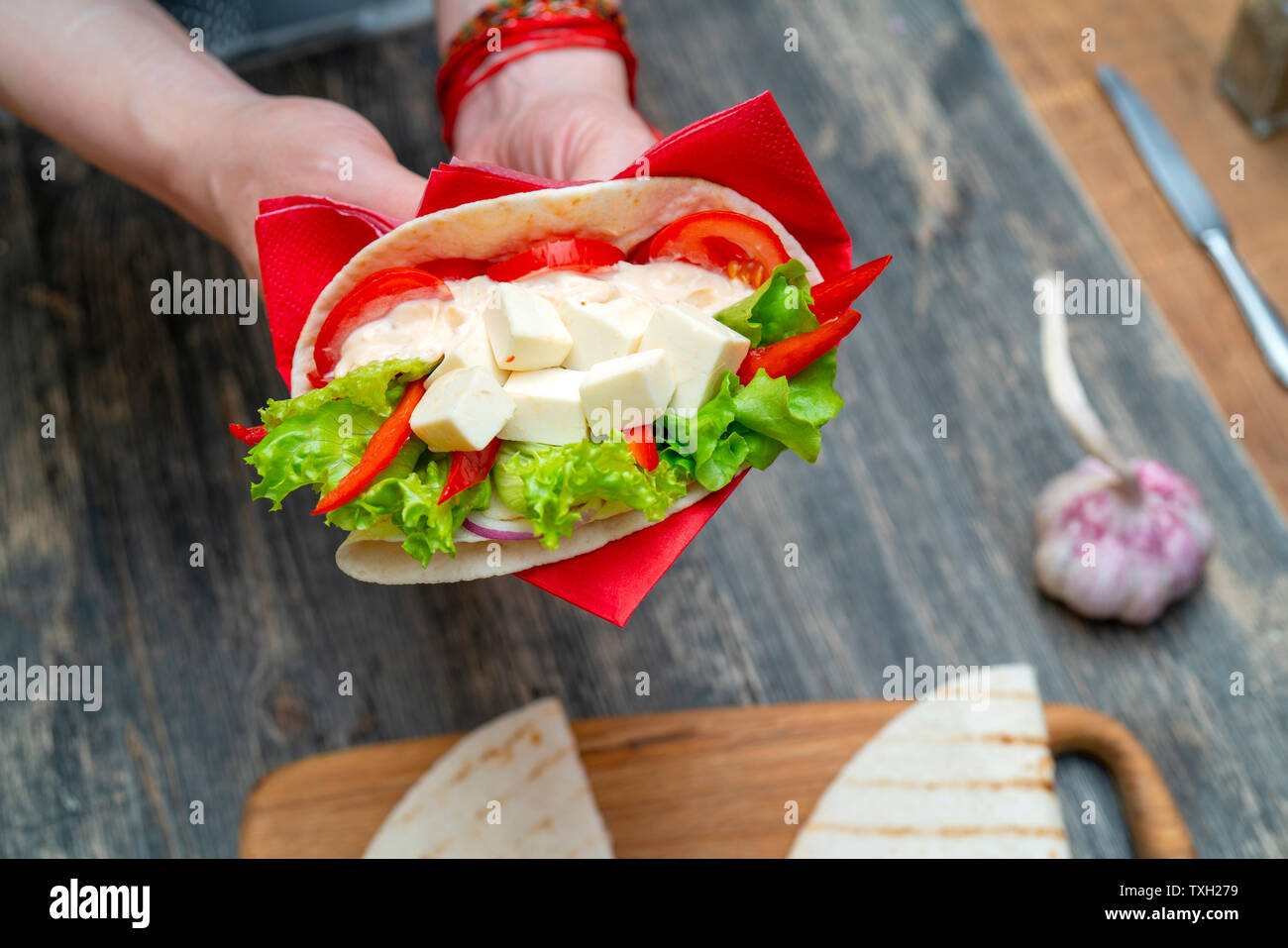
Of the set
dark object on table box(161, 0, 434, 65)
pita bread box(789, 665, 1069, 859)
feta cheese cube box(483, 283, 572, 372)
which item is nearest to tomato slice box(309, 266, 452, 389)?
feta cheese cube box(483, 283, 572, 372)

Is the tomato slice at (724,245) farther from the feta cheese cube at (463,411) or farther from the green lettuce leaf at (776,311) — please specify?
the feta cheese cube at (463,411)

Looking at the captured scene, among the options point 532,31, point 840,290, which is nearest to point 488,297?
point 840,290

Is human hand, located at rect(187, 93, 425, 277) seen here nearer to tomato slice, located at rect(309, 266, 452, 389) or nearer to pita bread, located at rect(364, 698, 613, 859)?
tomato slice, located at rect(309, 266, 452, 389)

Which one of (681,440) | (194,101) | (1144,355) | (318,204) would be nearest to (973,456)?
(1144,355)

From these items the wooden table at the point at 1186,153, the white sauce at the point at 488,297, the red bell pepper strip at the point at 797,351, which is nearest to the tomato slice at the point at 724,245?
the white sauce at the point at 488,297

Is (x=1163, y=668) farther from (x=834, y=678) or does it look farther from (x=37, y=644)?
(x=37, y=644)

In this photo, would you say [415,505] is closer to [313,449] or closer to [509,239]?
[313,449]
